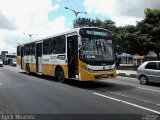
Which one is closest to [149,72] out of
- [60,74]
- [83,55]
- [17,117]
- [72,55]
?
[83,55]

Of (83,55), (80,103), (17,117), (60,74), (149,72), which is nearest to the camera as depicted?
(17,117)

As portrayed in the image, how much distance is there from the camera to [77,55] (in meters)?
16.9

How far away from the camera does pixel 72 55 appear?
58.1ft

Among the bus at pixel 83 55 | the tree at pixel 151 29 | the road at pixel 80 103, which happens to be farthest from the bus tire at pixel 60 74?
the tree at pixel 151 29

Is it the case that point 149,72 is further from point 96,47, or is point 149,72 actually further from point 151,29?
point 151,29

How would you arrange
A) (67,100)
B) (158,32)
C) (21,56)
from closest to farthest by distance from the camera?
(67,100) → (21,56) → (158,32)

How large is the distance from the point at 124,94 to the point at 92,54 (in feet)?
11.7

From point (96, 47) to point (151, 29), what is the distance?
27.8 m

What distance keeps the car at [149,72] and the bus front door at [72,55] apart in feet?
13.7

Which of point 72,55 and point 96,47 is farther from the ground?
point 96,47

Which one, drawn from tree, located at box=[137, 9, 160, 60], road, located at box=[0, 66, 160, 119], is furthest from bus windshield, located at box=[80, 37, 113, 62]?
tree, located at box=[137, 9, 160, 60]

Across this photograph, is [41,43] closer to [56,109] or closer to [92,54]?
[92,54]

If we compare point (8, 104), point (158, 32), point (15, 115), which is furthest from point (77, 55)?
point (158, 32)

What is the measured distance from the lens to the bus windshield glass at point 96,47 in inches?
655
